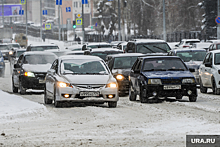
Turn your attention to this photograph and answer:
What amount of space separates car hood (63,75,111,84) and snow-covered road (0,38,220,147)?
0.62 meters

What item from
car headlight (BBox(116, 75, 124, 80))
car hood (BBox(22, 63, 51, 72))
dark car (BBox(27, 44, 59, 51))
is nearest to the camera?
car headlight (BBox(116, 75, 124, 80))

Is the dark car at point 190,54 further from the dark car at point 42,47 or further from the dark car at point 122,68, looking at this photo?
the dark car at point 42,47

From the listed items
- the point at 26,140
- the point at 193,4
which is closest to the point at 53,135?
the point at 26,140

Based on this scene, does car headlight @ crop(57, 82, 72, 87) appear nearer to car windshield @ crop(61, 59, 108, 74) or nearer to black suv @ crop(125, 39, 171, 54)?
car windshield @ crop(61, 59, 108, 74)

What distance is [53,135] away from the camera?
8.60 m

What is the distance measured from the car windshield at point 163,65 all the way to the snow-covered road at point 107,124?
1.39 m

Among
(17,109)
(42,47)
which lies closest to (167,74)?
(17,109)

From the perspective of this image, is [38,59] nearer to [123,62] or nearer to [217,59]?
[123,62]

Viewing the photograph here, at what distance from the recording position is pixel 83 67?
1392 centimetres

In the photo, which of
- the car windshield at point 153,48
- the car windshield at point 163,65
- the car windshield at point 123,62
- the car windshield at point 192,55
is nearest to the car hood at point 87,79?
the car windshield at point 163,65

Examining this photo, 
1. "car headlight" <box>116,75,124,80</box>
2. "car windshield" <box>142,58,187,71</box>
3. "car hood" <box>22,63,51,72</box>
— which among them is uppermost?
"car windshield" <box>142,58,187,71</box>

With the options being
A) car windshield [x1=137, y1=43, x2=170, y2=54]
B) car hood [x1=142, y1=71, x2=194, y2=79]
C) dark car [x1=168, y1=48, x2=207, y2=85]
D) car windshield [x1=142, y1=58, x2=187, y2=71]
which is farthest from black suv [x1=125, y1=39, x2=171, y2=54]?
car hood [x1=142, y1=71, x2=194, y2=79]

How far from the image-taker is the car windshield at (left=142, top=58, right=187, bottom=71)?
14.9 metres

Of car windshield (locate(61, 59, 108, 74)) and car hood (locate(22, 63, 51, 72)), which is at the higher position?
car windshield (locate(61, 59, 108, 74))
